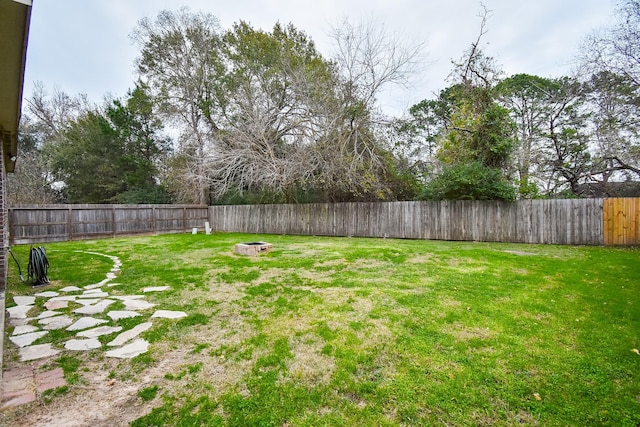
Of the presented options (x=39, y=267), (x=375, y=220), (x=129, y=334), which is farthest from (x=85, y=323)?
(x=375, y=220)

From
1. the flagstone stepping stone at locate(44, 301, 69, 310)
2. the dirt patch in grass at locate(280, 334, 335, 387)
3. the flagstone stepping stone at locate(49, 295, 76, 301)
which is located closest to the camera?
the dirt patch in grass at locate(280, 334, 335, 387)

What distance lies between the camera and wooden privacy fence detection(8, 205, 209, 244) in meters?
9.38

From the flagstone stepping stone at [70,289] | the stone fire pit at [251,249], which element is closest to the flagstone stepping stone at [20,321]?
the flagstone stepping stone at [70,289]

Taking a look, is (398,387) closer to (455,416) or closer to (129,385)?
(455,416)

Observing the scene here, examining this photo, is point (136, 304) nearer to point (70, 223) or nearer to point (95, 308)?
point (95, 308)

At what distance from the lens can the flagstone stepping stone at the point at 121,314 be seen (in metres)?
2.94

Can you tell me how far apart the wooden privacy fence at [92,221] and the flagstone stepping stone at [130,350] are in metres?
10.3

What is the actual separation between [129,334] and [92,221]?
10.5 metres

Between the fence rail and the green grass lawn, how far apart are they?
3.84 metres

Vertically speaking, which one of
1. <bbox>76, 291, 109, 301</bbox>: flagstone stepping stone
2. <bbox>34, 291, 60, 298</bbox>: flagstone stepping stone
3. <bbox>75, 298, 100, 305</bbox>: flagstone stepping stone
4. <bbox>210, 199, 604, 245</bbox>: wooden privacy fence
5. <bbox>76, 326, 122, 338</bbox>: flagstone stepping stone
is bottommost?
<bbox>76, 326, 122, 338</bbox>: flagstone stepping stone

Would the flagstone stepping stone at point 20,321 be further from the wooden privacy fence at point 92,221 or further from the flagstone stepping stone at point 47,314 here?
the wooden privacy fence at point 92,221

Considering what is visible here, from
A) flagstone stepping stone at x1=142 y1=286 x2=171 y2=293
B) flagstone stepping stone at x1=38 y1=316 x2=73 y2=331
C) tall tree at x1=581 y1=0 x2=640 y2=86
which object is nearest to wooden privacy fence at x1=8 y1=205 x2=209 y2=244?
flagstone stepping stone at x1=142 y1=286 x2=171 y2=293

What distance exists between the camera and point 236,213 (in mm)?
13477

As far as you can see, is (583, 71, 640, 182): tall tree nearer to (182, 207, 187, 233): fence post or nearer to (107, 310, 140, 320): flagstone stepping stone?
(107, 310, 140, 320): flagstone stepping stone
